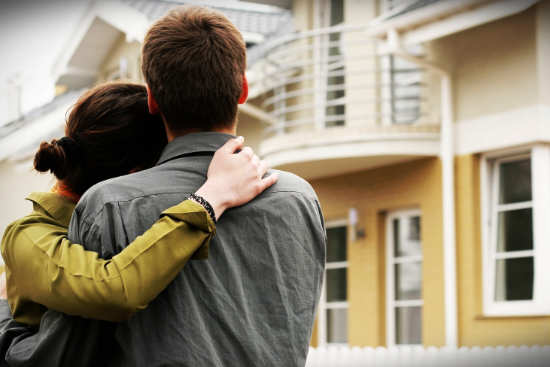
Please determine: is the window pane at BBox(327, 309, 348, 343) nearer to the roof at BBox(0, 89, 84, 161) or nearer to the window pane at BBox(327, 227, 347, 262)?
the window pane at BBox(327, 227, 347, 262)

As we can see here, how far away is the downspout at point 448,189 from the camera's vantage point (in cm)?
1041

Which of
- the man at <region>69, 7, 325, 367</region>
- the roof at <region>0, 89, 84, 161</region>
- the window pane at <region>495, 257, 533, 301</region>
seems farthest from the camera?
the roof at <region>0, 89, 84, 161</region>

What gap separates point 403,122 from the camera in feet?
38.0

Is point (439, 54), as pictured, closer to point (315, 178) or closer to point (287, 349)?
point (315, 178)

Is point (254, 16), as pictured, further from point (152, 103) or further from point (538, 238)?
point (152, 103)

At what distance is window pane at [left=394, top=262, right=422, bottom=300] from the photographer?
1139 cm

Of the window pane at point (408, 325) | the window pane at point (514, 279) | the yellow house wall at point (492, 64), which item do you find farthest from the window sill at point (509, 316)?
the yellow house wall at point (492, 64)

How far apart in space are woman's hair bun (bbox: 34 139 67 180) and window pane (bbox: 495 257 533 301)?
8.51 meters

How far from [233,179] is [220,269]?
7.7 inches

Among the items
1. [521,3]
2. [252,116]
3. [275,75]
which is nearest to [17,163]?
[252,116]

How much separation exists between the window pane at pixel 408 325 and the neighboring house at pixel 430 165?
19mm

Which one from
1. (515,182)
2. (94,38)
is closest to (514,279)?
(515,182)

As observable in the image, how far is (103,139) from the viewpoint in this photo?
212cm

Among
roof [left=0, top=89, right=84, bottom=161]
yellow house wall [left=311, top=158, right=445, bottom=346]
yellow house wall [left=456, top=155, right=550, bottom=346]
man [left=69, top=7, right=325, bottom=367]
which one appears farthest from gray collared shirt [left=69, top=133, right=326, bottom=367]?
roof [left=0, top=89, right=84, bottom=161]
